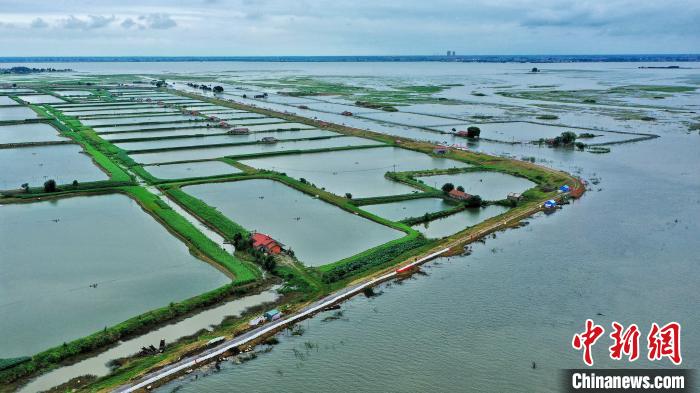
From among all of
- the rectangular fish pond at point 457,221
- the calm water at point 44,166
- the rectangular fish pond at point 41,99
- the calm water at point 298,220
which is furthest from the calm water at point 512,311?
the rectangular fish pond at point 41,99

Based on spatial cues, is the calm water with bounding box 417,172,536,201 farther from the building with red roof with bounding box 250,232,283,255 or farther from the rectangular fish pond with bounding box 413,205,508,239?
the building with red roof with bounding box 250,232,283,255

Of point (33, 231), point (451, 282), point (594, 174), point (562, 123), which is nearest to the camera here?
point (451, 282)

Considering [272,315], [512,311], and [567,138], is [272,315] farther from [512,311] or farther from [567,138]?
[567,138]

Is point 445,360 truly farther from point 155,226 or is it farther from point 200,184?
point 200,184

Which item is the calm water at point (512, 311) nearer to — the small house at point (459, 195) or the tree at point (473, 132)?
the small house at point (459, 195)

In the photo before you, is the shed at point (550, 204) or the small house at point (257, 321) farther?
the shed at point (550, 204)

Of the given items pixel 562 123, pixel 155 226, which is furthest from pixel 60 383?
pixel 562 123
